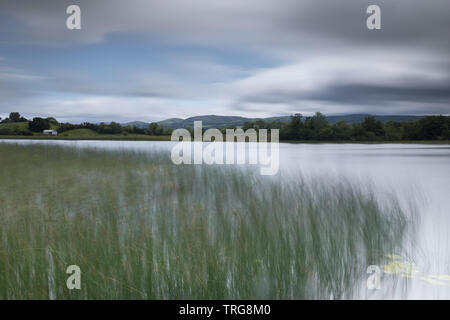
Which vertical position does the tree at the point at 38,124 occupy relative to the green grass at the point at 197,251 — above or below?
above

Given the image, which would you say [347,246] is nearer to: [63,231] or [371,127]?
[63,231]

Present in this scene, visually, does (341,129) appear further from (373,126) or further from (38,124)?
(38,124)

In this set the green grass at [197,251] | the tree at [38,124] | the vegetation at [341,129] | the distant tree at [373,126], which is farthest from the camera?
the distant tree at [373,126]

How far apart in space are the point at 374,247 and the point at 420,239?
1451 mm

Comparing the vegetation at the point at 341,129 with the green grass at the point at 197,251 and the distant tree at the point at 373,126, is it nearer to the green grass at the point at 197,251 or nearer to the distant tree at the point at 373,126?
the distant tree at the point at 373,126

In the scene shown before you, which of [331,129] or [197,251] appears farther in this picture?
[331,129]

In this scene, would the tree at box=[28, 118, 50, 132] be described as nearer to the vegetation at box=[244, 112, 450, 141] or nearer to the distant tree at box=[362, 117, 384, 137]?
the vegetation at box=[244, 112, 450, 141]

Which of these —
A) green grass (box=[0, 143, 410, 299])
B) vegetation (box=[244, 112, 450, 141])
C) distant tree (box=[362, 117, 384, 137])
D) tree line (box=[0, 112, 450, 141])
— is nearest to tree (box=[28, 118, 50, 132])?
tree line (box=[0, 112, 450, 141])

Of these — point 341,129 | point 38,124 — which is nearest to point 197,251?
point 38,124

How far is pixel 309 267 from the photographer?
3.96 m

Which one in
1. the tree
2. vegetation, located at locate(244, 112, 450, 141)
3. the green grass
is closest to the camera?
the green grass

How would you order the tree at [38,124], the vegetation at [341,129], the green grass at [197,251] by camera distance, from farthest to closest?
the vegetation at [341,129], the tree at [38,124], the green grass at [197,251]

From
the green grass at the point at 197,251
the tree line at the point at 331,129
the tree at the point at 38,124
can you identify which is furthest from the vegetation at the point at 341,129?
the green grass at the point at 197,251
